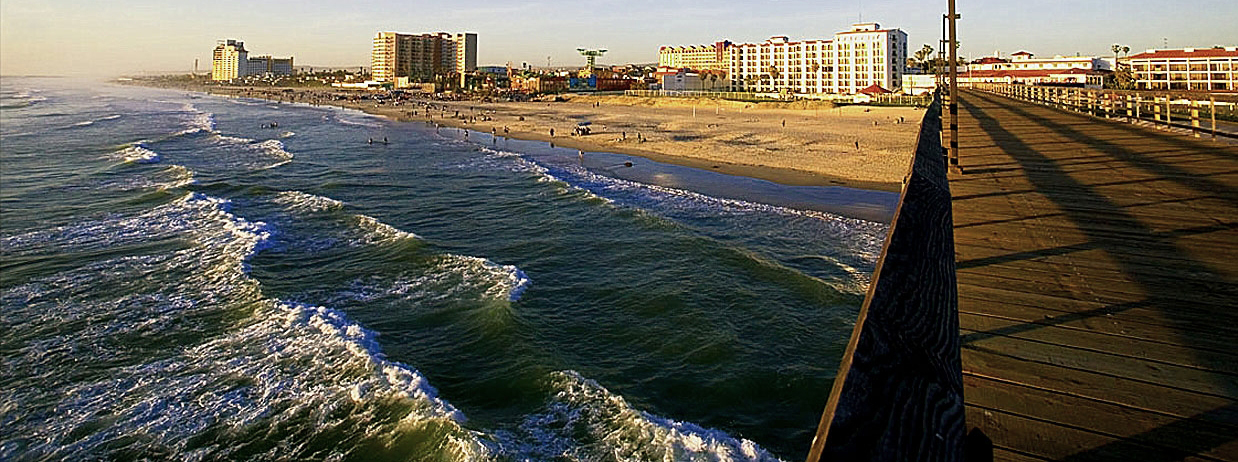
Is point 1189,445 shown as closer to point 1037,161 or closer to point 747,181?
point 1037,161

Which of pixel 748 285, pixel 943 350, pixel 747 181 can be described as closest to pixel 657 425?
pixel 748 285

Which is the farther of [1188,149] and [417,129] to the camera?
[417,129]

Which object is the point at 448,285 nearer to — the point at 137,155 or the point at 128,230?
the point at 128,230

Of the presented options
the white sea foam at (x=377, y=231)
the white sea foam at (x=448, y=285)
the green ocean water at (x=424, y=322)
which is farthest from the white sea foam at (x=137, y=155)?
the white sea foam at (x=448, y=285)

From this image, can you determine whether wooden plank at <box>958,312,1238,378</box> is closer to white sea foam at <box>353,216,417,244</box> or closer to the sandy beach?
white sea foam at <box>353,216,417,244</box>

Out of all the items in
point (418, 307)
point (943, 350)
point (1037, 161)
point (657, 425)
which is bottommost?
point (657, 425)

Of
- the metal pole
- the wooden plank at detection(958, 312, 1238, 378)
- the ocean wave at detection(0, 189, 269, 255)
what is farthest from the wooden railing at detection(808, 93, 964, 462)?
the ocean wave at detection(0, 189, 269, 255)
